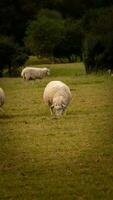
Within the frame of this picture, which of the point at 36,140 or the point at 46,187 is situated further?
the point at 36,140

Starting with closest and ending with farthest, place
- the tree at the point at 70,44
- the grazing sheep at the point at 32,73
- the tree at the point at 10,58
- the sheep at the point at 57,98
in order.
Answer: the sheep at the point at 57,98, the grazing sheep at the point at 32,73, the tree at the point at 10,58, the tree at the point at 70,44

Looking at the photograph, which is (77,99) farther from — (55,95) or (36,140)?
(36,140)

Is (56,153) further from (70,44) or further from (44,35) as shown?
(44,35)

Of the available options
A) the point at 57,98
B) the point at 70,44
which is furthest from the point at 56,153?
the point at 70,44

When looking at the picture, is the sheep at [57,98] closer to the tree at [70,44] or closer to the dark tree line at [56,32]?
the dark tree line at [56,32]

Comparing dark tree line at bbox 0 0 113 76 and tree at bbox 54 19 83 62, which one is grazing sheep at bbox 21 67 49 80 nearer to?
dark tree line at bbox 0 0 113 76

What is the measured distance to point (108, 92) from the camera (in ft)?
90.5

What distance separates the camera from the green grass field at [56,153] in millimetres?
9945

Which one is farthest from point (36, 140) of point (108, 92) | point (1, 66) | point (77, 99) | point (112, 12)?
point (112, 12)

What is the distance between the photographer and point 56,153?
12.6 meters

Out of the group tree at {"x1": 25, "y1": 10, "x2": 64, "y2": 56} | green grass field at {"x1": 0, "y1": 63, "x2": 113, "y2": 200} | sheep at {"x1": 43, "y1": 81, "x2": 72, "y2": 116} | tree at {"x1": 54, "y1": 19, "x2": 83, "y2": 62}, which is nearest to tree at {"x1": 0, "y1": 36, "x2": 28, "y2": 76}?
tree at {"x1": 54, "y1": 19, "x2": 83, "y2": 62}

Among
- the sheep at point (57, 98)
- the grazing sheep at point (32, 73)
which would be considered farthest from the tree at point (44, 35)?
the sheep at point (57, 98)

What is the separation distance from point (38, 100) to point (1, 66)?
28.5 meters

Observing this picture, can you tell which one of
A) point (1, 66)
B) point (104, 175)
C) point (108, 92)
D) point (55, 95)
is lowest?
point (1, 66)
